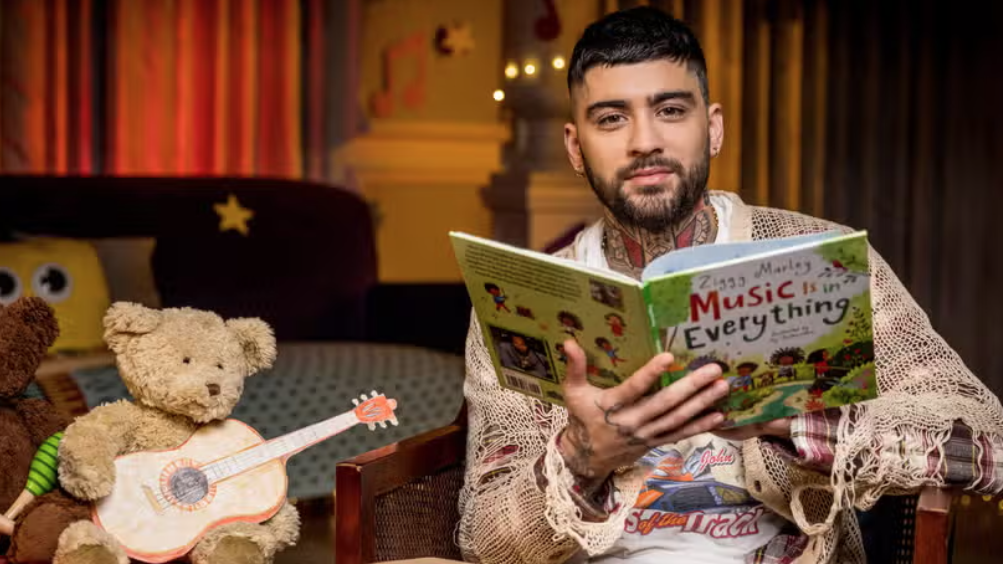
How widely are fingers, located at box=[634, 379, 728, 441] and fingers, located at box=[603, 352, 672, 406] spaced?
0.04 m

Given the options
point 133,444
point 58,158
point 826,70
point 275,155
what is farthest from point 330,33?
point 133,444

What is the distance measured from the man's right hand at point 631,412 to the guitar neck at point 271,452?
1.09ft

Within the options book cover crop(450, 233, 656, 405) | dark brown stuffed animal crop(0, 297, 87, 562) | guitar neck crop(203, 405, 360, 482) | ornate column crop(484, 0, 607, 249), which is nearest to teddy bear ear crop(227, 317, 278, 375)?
guitar neck crop(203, 405, 360, 482)

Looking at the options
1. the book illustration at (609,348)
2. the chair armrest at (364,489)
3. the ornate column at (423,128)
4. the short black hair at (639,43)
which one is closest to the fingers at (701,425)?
the book illustration at (609,348)

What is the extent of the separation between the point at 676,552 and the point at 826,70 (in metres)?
4.01

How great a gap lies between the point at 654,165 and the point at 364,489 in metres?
0.57

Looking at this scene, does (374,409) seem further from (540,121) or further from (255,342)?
(540,121)

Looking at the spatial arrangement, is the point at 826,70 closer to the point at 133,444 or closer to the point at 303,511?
the point at 303,511

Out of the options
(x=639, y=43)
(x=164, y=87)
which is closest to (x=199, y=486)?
(x=639, y=43)

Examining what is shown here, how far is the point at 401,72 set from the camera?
5.04 metres

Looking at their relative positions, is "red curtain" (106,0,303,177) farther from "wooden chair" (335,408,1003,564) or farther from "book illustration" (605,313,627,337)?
"book illustration" (605,313,627,337)

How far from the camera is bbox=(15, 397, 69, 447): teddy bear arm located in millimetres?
1564

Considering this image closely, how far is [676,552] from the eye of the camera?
1.52 metres

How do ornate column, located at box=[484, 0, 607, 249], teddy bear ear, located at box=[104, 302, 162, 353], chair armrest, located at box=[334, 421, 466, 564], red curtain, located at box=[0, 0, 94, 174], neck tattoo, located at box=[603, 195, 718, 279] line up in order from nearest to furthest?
chair armrest, located at box=[334, 421, 466, 564] → teddy bear ear, located at box=[104, 302, 162, 353] → neck tattoo, located at box=[603, 195, 718, 279] → ornate column, located at box=[484, 0, 607, 249] → red curtain, located at box=[0, 0, 94, 174]
